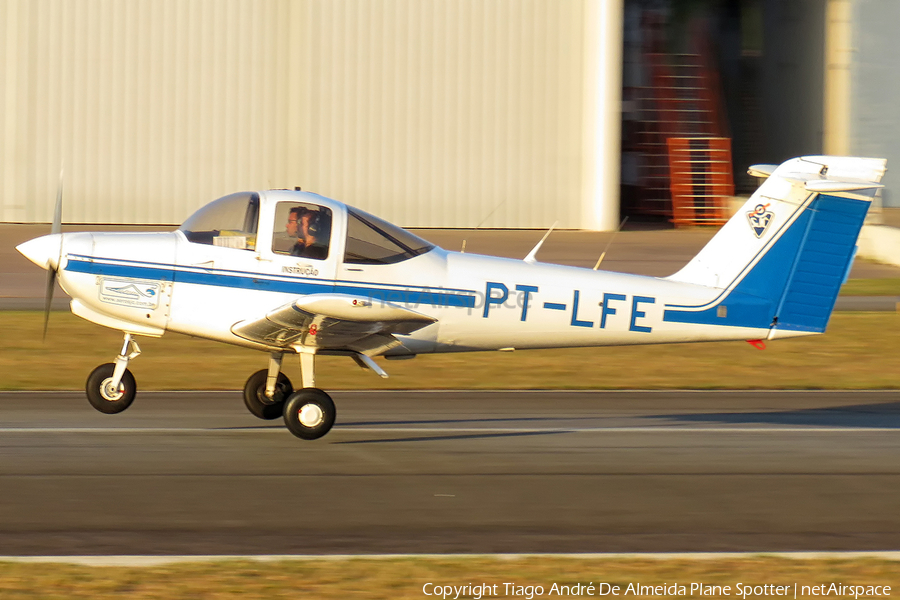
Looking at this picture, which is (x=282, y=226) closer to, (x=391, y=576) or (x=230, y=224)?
(x=230, y=224)

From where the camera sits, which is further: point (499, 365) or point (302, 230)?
point (499, 365)

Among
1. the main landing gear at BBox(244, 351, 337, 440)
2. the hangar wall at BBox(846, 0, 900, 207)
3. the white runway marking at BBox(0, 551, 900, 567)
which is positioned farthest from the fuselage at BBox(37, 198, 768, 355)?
the hangar wall at BBox(846, 0, 900, 207)

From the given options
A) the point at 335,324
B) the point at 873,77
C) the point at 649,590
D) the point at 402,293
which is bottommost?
the point at 649,590

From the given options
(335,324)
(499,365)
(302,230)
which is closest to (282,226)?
(302,230)

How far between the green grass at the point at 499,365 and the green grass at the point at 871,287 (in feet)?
17.8

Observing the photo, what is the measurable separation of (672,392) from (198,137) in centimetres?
1676

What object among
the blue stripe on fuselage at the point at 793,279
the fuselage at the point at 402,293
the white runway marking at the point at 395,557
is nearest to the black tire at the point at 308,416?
the fuselage at the point at 402,293

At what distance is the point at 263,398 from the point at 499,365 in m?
5.27

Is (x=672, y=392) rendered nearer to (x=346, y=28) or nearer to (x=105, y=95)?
(x=346, y=28)

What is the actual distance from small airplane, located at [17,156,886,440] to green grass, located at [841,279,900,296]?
13.3 m

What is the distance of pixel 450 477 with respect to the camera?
9133 mm

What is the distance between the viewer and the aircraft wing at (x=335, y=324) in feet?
30.0

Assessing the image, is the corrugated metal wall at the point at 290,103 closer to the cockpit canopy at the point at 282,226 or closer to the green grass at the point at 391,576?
the cockpit canopy at the point at 282,226

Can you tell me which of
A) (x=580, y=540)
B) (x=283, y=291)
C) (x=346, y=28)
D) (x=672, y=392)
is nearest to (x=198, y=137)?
(x=346, y=28)
